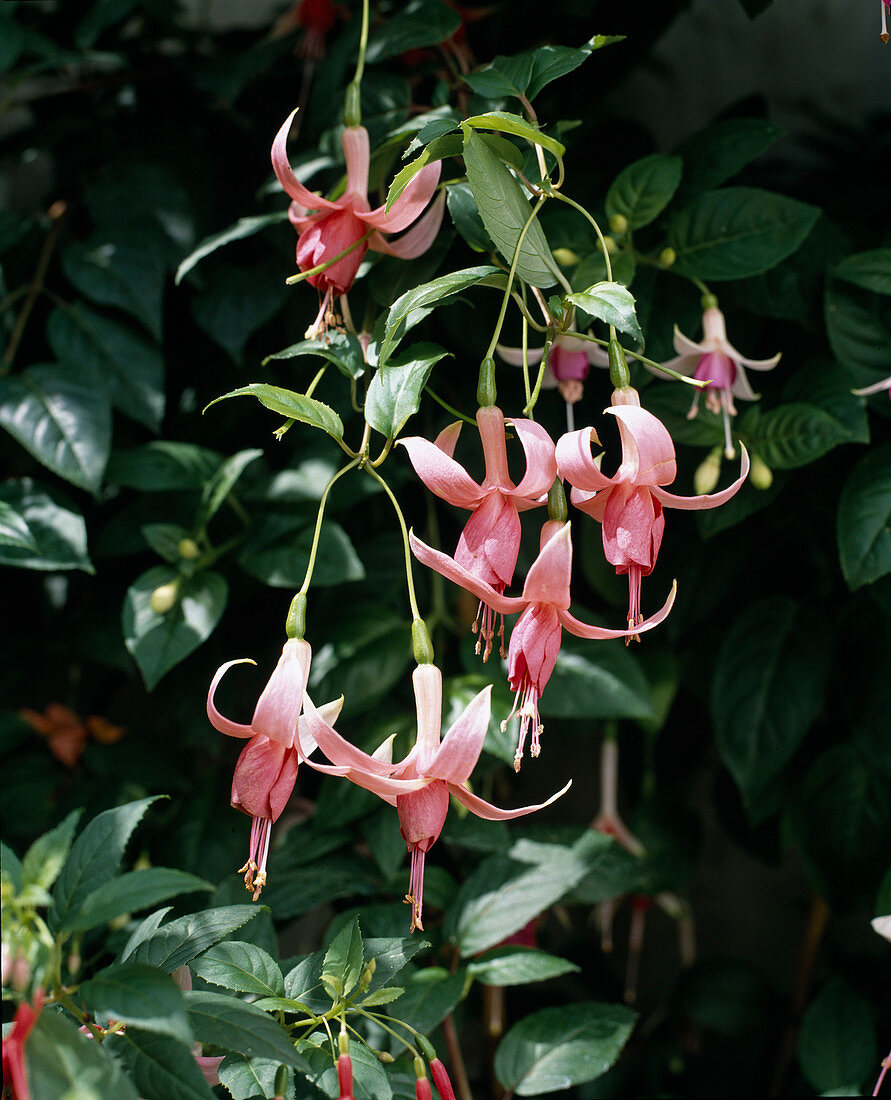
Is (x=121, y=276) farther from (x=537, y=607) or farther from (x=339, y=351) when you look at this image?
(x=537, y=607)

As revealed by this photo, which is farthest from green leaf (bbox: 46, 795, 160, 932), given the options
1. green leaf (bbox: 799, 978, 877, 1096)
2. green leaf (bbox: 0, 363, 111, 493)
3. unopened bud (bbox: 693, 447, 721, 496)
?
green leaf (bbox: 799, 978, 877, 1096)

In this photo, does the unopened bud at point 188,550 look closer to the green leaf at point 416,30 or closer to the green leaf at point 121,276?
the green leaf at point 121,276

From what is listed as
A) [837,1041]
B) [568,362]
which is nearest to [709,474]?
[568,362]

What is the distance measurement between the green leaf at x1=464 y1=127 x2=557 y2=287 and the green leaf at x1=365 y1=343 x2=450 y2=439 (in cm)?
6

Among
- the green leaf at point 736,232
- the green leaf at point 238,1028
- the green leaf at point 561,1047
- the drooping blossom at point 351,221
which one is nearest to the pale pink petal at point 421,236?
the drooping blossom at point 351,221

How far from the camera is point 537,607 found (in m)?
0.43

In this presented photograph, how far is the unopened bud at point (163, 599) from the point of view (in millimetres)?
721

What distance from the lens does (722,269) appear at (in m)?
0.69

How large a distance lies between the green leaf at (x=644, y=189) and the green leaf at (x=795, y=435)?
0.19 m

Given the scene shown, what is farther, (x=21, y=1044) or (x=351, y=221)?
(x=351, y=221)

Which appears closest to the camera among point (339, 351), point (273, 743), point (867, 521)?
point (273, 743)

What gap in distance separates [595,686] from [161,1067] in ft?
1.47

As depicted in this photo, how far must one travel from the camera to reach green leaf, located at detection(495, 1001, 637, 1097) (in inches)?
27.2

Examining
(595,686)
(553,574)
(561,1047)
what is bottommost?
(561,1047)
